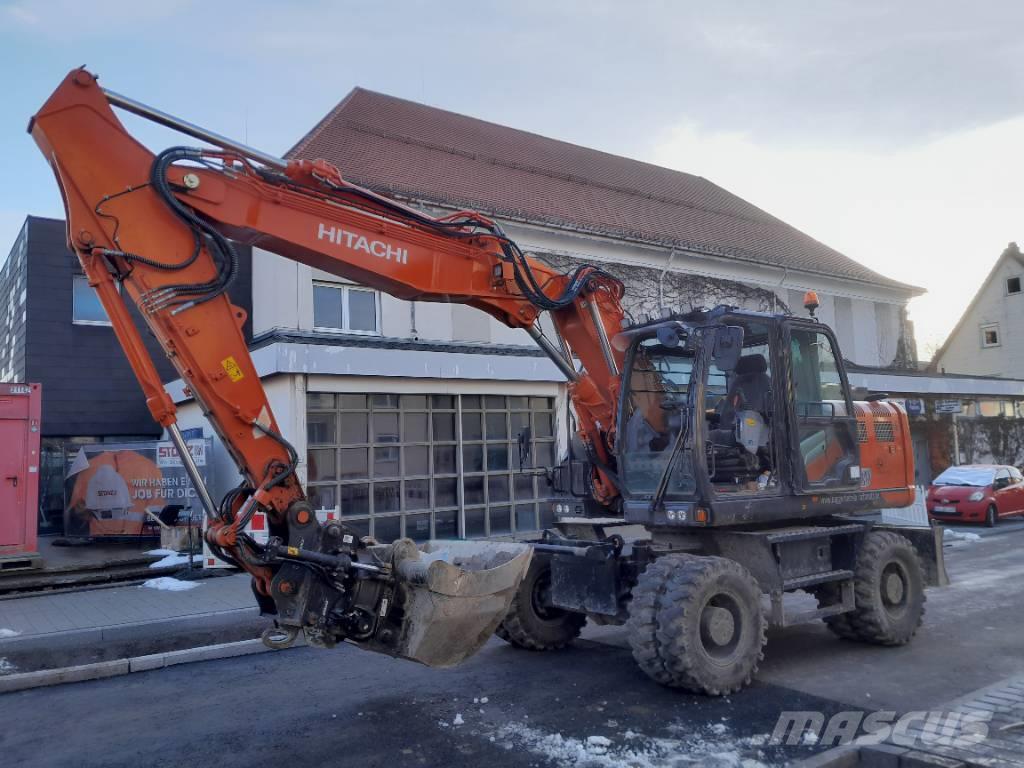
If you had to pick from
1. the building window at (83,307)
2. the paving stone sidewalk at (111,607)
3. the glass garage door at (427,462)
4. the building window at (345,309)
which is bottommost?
the paving stone sidewalk at (111,607)

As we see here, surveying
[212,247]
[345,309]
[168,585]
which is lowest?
[168,585]

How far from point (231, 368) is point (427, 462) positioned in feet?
29.7

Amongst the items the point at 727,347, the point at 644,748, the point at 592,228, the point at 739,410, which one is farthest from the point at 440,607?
the point at 592,228

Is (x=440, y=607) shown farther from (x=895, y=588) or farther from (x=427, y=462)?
(x=427, y=462)

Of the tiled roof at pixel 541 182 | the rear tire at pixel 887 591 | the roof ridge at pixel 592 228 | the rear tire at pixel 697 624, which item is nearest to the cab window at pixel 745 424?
the rear tire at pixel 697 624

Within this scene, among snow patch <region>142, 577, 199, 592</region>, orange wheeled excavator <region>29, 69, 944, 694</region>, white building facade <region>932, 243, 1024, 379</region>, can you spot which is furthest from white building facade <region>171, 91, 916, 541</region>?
white building facade <region>932, 243, 1024, 379</region>

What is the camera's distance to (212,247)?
542cm

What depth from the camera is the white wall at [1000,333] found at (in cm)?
3584

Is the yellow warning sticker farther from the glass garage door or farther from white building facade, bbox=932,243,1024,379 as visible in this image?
white building facade, bbox=932,243,1024,379

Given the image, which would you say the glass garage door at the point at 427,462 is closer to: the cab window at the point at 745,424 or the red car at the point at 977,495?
the cab window at the point at 745,424

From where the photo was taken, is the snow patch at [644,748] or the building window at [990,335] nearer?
the snow patch at [644,748]

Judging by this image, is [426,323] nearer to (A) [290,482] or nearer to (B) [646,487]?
(B) [646,487]

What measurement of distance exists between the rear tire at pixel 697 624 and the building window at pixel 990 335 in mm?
36538

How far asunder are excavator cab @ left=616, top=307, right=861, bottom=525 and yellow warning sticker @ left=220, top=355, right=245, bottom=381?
10.6ft
